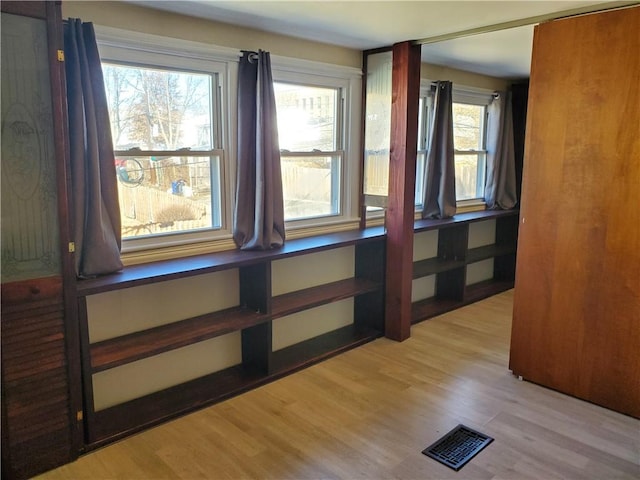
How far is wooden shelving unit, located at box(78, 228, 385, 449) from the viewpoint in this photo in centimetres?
262

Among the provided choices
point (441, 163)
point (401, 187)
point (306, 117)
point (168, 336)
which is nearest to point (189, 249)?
point (168, 336)

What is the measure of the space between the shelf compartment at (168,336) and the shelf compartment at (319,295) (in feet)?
0.66

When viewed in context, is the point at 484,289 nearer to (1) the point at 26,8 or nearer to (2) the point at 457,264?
(2) the point at 457,264

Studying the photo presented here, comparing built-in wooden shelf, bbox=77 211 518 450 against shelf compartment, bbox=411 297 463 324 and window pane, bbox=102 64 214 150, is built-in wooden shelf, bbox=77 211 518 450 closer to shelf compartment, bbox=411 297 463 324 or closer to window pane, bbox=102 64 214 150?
shelf compartment, bbox=411 297 463 324

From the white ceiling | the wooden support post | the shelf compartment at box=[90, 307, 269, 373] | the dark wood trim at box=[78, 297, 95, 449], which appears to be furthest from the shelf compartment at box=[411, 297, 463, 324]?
the dark wood trim at box=[78, 297, 95, 449]

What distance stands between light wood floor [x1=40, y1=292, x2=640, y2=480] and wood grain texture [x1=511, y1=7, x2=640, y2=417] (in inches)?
12.4

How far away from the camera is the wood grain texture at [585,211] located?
8.93ft

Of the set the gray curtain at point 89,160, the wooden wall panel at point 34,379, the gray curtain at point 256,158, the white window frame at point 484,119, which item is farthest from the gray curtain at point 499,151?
the wooden wall panel at point 34,379

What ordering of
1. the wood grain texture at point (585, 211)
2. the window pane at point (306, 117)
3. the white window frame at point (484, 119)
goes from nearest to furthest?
the wood grain texture at point (585, 211) → the window pane at point (306, 117) → the white window frame at point (484, 119)

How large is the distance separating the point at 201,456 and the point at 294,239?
1.64 metres

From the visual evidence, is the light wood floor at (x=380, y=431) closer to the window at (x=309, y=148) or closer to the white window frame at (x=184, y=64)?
the white window frame at (x=184, y=64)

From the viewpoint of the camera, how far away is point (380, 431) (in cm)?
273

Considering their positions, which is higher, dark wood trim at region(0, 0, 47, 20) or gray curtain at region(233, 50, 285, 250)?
dark wood trim at region(0, 0, 47, 20)

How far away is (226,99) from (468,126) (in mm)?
3093
